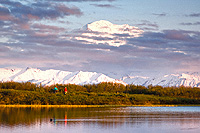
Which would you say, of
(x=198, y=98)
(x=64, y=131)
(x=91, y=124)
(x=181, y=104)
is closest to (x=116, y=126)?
(x=91, y=124)

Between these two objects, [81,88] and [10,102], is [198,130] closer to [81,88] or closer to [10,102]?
[10,102]

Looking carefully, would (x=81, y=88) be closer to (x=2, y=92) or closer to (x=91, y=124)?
(x=2, y=92)

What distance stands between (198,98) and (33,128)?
355 feet

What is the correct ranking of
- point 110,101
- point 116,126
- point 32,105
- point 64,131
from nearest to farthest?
point 64,131, point 116,126, point 32,105, point 110,101

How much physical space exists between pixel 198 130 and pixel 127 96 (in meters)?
88.1

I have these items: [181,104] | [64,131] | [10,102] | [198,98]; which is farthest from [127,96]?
[64,131]

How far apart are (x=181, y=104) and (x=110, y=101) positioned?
24.7 metres

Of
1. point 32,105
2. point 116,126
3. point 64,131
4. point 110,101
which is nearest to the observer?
point 64,131

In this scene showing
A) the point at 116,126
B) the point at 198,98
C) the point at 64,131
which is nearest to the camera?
the point at 64,131

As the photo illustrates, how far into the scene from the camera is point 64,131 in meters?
53.1

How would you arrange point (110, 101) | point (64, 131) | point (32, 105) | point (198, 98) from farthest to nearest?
point (198, 98), point (110, 101), point (32, 105), point (64, 131)

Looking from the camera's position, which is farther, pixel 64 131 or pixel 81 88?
pixel 81 88

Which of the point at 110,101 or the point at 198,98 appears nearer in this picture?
the point at 110,101

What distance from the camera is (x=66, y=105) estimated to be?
426 ft
